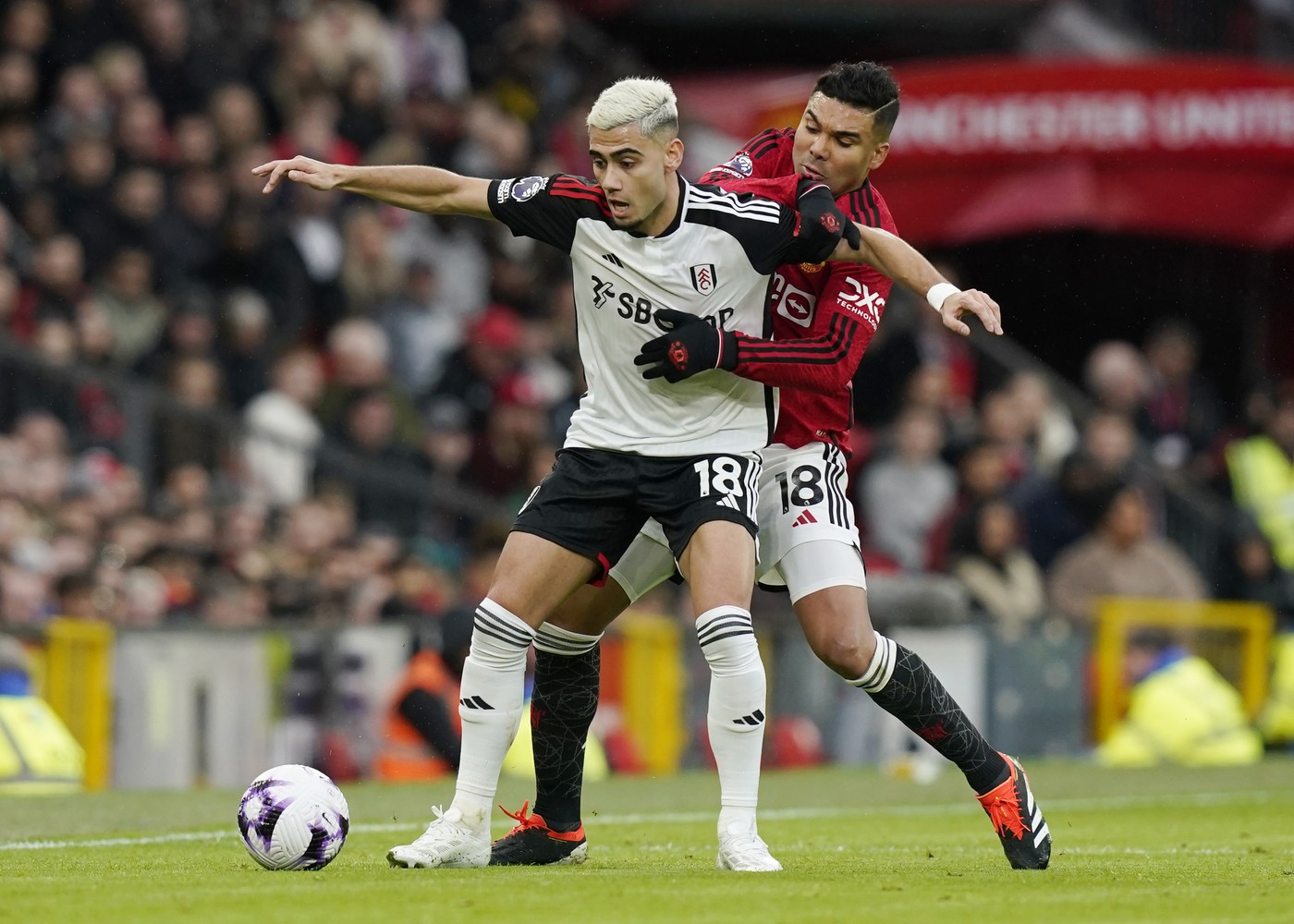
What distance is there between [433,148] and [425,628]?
5.93m

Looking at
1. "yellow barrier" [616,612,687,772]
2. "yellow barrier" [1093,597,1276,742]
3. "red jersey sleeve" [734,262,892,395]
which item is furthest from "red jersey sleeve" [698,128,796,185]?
"yellow barrier" [1093,597,1276,742]

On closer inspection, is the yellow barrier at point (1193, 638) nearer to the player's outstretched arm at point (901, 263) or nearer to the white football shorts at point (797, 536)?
the white football shorts at point (797, 536)

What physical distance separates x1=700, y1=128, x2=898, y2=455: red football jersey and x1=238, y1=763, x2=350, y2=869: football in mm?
1765

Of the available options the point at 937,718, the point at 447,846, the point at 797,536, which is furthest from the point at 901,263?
the point at 447,846

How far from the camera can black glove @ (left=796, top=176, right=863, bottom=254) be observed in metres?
6.47

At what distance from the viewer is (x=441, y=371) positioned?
15.4 metres

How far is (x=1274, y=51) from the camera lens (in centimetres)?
2214

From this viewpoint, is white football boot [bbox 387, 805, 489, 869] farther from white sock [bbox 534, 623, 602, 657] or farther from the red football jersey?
the red football jersey

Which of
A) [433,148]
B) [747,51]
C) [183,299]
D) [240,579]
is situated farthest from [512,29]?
[240,579]

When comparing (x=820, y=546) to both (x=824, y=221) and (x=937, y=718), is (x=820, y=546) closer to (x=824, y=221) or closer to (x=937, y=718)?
(x=937, y=718)

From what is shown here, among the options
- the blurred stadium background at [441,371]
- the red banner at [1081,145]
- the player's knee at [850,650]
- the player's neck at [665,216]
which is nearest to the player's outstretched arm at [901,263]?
the player's neck at [665,216]

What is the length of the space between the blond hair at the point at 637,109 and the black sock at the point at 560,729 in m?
1.68

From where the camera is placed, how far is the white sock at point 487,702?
20.8 feet

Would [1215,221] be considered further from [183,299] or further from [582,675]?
[582,675]
